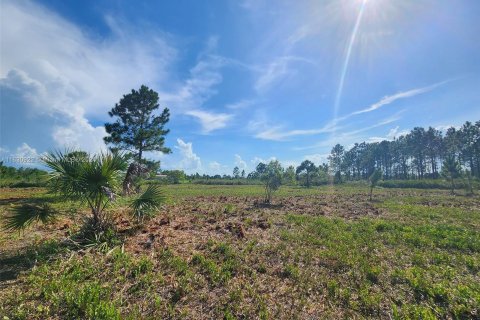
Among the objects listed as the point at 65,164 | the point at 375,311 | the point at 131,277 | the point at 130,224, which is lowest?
the point at 375,311

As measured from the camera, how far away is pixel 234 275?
18.0 feet

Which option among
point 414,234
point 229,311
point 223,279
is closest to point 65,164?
point 223,279

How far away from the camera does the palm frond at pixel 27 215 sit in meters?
5.83

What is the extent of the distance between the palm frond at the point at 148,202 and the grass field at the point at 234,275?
2.99 feet

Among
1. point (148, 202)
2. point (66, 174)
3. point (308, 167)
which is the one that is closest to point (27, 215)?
point (66, 174)

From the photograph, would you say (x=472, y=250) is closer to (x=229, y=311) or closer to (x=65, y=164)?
(x=229, y=311)

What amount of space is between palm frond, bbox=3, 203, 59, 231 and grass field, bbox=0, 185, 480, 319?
38cm

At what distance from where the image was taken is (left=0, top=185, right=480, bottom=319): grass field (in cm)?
419

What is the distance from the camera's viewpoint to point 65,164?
621cm

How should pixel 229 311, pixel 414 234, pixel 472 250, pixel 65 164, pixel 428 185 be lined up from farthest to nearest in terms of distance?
pixel 428 185, pixel 414 234, pixel 472 250, pixel 65 164, pixel 229 311

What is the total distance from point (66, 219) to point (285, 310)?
9.67 metres

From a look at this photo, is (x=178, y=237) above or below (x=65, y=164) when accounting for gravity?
below

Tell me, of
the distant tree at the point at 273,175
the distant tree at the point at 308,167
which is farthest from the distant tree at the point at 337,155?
the distant tree at the point at 273,175

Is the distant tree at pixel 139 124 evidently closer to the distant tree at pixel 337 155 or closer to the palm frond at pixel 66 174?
the palm frond at pixel 66 174
